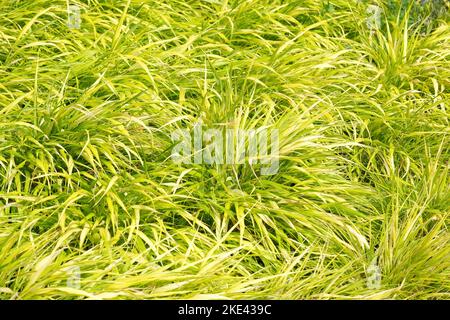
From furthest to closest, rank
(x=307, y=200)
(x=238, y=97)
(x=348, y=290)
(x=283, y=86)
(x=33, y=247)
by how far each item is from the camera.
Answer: (x=283, y=86), (x=238, y=97), (x=307, y=200), (x=348, y=290), (x=33, y=247)

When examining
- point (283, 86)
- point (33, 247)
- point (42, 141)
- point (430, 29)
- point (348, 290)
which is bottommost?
point (348, 290)

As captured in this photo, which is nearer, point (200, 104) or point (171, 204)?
point (171, 204)

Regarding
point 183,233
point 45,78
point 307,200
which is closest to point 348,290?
point 307,200

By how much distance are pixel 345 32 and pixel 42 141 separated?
1.98m

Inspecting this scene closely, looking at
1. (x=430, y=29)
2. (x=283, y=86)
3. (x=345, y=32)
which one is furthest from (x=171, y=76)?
(x=430, y=29)

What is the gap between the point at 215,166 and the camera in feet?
11.2

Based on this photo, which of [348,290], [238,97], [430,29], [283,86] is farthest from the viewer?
[430,29]

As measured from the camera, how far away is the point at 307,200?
3379 mm

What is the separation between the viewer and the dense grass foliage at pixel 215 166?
3088 millimetres

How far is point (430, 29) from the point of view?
15.1 ft

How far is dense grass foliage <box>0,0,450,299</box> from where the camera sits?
10.1 ft

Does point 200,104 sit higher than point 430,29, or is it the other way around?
point 430,29

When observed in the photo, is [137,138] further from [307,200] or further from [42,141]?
[307,200]

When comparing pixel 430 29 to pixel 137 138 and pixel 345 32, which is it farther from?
pixel 137 138
